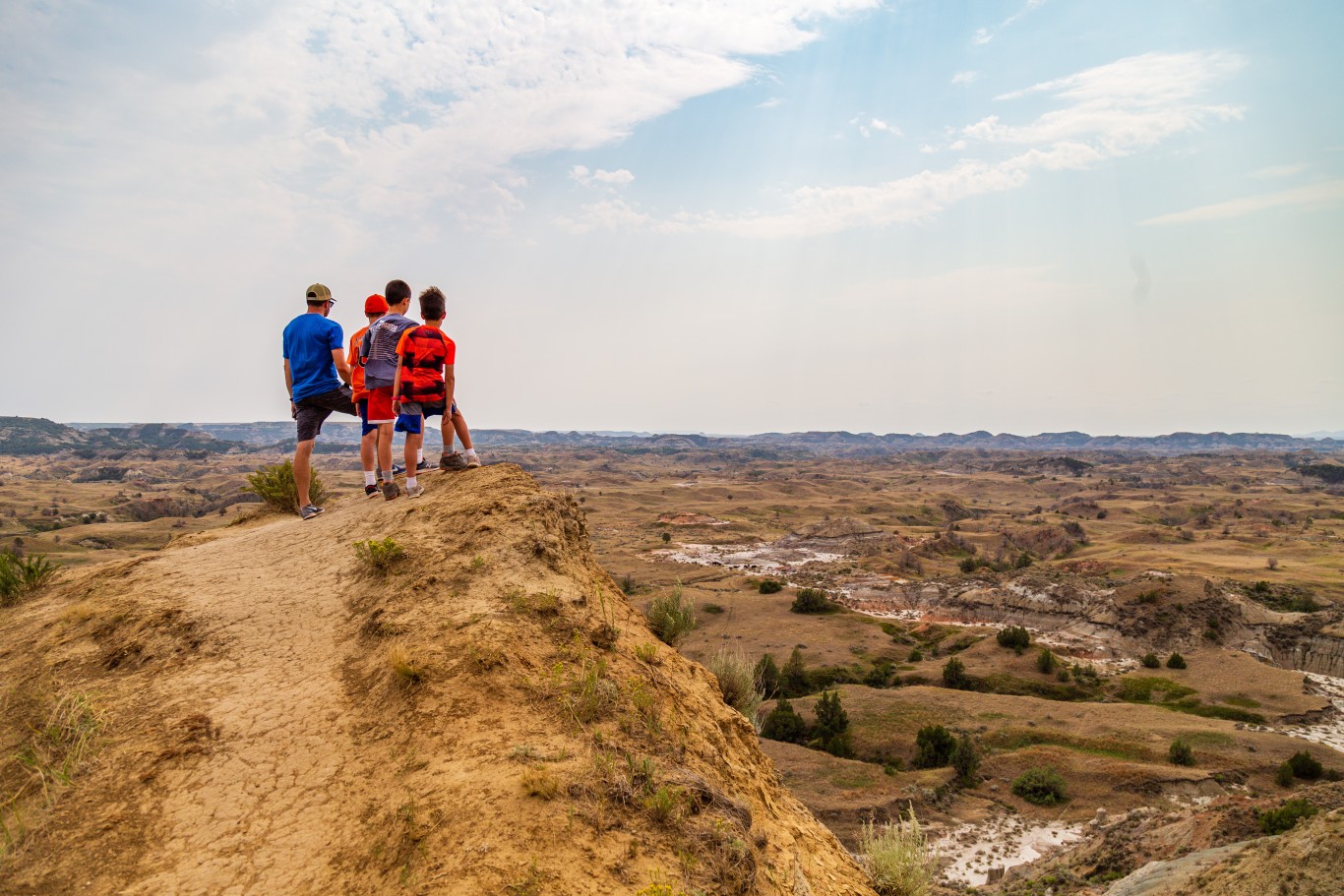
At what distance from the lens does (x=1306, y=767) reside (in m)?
19.3

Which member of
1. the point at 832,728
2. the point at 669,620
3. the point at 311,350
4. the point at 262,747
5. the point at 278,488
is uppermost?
the point at 311,350

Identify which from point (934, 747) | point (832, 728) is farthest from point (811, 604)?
point (934, 747)

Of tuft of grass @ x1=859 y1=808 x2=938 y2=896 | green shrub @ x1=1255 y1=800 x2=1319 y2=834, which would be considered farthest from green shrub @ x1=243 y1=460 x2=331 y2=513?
green shrub @ x1=1255 y1=800 x2=1319 y2=834

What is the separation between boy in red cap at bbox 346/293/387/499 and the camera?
7.49m

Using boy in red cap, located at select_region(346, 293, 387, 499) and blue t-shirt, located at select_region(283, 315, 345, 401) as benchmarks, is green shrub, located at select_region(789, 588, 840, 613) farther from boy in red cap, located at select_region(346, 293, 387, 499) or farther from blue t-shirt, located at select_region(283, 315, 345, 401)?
blue t-shirt, located at select_region(283, 315, 345, 401)

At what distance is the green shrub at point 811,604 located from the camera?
39.7 m

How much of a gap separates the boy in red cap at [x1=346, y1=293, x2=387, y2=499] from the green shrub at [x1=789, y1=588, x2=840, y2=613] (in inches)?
1387

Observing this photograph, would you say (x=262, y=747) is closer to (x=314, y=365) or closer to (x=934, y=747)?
(x=314, y=365)

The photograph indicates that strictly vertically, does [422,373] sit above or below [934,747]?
above

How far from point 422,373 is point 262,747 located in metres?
4.05

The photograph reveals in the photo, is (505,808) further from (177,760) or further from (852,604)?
(852,604)

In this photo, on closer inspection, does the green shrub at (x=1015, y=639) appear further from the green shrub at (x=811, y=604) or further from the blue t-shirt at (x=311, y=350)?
the blue t-shirt at (x=311, y=350)

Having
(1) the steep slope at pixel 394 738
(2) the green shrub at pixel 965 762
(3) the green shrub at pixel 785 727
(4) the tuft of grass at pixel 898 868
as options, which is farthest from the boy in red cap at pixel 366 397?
(2) the green shrub at pixel 965 762

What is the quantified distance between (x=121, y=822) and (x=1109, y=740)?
2660cm
